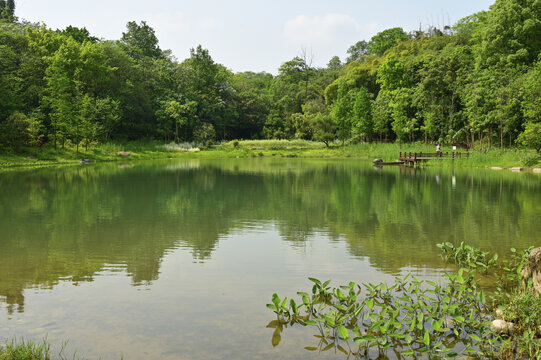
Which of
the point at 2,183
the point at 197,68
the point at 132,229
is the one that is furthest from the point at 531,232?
the point at 197,68

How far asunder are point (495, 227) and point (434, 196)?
7309mm

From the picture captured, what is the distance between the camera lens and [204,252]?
10430 millimetres

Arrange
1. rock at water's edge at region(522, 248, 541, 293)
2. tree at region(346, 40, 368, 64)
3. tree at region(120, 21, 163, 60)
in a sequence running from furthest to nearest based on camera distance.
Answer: tree at region(346, 40, 368, 64) → tree at region(120, 21, 163, 60) → rock at water's edge at region(522, 248, 541, 293)

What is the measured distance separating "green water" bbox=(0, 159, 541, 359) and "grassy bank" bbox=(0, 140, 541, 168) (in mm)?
19436

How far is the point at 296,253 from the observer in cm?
1028

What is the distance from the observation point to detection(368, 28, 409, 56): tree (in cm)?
9088

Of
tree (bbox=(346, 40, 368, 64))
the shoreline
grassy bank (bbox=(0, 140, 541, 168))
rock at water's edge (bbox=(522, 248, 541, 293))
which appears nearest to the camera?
rock at water's edge (bbox=(522, 248, 541, 293))

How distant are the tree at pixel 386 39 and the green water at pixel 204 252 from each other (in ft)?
247

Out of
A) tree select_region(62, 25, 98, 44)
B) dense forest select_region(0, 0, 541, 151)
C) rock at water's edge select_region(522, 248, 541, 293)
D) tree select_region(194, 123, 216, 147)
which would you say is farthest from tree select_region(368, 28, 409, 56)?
rock at water's edge select_region(522, 248, 541, 293)

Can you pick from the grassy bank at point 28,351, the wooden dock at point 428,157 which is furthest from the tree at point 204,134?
the grassy bank at point 28,351

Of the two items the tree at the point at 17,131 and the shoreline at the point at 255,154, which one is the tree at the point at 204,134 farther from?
the tree at the point at 17,131

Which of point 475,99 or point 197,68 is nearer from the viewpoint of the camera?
point 475,99

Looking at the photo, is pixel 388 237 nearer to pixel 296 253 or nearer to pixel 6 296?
pixel 296 253

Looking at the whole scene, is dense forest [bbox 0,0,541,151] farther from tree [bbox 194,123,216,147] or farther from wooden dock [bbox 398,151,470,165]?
wooden dock [bbox 398,151,470,165]
